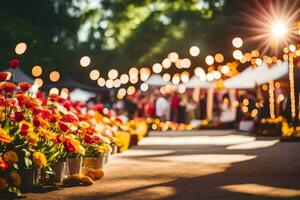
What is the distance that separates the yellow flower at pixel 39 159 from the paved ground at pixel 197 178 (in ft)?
1.37

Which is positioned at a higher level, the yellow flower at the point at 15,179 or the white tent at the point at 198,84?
the white tent at the point at 198,84

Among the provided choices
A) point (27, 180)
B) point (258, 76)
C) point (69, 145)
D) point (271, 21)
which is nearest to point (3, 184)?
point (27, 180)

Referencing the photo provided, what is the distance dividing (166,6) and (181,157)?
139ft

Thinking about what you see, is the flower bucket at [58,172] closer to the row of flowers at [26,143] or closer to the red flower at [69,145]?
the row of flowers at [26,143]

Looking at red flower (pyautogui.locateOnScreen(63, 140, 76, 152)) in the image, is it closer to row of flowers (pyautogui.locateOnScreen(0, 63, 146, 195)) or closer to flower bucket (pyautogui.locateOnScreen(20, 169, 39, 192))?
row of flowers (pyautogui.locateOnScreen(0, 63, 146, 195))

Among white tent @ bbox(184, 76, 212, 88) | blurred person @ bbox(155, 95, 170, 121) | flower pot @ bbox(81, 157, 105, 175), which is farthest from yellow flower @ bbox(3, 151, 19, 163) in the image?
white tent @ bbox(184, 76, 212, 88)

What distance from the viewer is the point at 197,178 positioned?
9711mm

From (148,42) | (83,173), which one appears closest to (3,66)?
(83,173)

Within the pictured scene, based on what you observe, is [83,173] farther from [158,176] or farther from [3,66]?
[3,66]

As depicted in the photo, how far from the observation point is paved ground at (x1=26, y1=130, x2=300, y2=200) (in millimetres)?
7863

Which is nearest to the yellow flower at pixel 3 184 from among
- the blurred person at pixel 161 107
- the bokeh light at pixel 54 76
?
the blurred person at pixel 161 107

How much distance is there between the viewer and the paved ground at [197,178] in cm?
786

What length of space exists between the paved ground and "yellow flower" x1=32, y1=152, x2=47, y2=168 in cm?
42

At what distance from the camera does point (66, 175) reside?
9.24 metres
